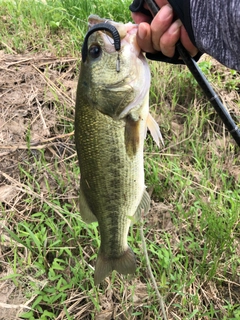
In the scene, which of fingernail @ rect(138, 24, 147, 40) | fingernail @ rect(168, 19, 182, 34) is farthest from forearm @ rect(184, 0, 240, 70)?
fingernail @ rect(138, 24, 147, 40)

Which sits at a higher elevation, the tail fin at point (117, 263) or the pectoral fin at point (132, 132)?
the pectoral fin at point (132, 132)

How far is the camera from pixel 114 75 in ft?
6.00

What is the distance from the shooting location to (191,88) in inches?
149

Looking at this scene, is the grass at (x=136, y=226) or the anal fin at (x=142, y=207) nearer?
the anal fin at (x=142, y=207)

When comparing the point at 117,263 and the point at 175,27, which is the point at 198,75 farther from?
the point at 117,263

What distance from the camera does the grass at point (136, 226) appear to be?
8.12 feet

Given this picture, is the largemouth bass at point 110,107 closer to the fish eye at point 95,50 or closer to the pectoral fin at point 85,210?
the fish eye at point 95,50

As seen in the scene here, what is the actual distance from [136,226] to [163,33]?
142 centimetres

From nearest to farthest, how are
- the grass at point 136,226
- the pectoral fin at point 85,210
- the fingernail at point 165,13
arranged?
the fingernail at point 165,13
the pectoral fin at point 85,210
the grass at point 136,226

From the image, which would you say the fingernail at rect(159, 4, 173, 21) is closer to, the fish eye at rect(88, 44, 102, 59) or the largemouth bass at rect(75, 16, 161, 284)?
the largemouth bass at rect(75, 16, 161, 284)

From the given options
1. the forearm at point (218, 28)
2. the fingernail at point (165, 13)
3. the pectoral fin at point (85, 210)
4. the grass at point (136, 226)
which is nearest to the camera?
the forearm at point (218, 28)

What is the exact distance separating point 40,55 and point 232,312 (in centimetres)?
304

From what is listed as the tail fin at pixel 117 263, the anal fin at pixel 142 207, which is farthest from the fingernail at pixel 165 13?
the tail fin at pixel 117 263

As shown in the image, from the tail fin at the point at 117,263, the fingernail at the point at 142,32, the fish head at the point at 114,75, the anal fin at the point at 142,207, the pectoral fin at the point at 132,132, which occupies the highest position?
the fingernail at the point at 142,32
